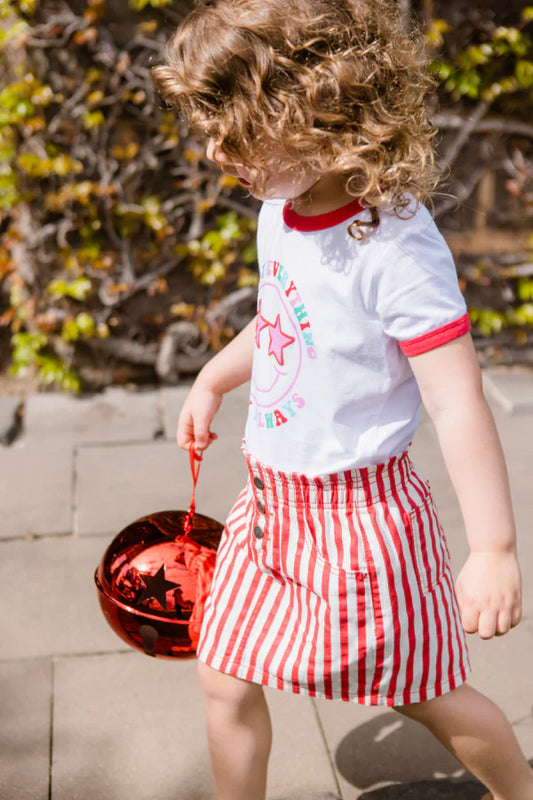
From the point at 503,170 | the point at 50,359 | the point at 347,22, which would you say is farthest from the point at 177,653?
the point at 503,170

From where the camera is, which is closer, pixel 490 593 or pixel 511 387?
pixel 490 593

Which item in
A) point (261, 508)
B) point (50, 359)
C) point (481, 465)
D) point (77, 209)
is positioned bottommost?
point (50, 359)

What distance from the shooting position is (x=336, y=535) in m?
1.50

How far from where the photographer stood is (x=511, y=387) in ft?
13.6

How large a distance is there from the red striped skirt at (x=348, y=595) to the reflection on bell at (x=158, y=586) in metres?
0.15

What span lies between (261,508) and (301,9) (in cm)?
83

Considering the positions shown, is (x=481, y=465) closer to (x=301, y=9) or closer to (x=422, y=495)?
(x=422, y=495)

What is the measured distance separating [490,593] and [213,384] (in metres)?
0.75

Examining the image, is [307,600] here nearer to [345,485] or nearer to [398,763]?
[345,485]

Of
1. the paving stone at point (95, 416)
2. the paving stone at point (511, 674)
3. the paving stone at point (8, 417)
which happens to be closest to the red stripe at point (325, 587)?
the paving stone at point (511, 674)

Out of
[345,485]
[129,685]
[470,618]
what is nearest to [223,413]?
[129,685]

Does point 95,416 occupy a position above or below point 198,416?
below

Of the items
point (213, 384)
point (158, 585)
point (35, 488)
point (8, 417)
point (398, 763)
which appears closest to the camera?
point (158, 585)

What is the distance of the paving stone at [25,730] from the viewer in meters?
1.94
